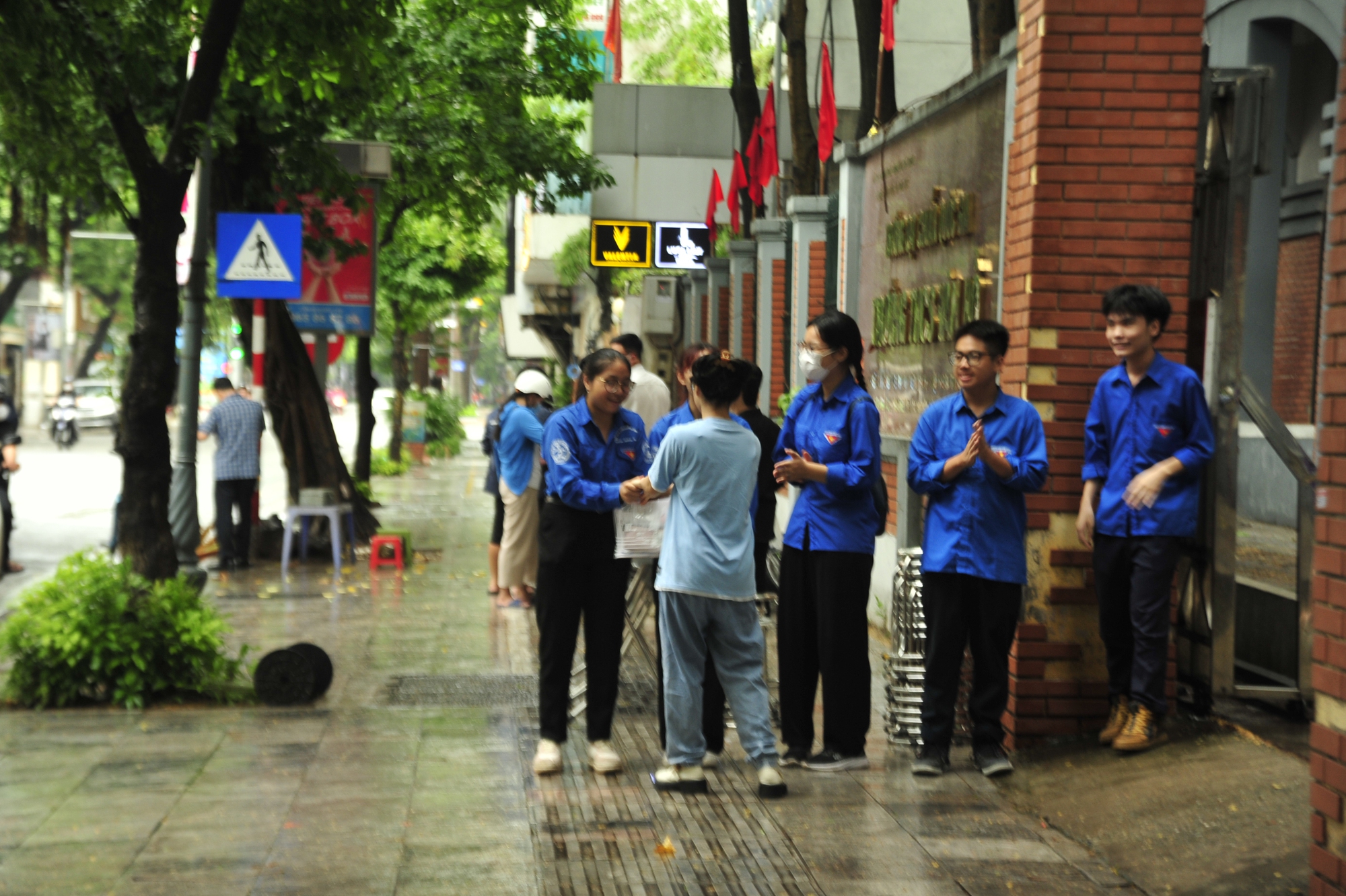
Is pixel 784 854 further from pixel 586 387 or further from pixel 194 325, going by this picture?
pixel 194 325

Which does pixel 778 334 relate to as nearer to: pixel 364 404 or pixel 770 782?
pixel 364 404

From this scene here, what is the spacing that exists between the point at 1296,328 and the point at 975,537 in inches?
413

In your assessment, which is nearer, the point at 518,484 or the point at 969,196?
the point at 969,196

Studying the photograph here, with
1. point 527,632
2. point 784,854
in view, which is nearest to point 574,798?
point 784,854

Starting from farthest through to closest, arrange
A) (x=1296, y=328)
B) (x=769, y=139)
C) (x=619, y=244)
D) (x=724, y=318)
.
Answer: (x=619, y=244), (x=724, y=318), (x=1296, y=328), (x=769, y=139)

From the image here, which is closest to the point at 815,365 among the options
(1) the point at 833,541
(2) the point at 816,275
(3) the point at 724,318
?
(1) the point at 833,541

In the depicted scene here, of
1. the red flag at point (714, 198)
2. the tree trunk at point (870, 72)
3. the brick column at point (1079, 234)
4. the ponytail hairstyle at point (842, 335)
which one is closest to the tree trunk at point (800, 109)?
the tree trunk at point (870, 72)

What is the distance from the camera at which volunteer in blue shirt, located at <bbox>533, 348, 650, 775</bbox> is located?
626 centimetres

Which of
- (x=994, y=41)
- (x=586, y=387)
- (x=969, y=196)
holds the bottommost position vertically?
(x=586, y=387)

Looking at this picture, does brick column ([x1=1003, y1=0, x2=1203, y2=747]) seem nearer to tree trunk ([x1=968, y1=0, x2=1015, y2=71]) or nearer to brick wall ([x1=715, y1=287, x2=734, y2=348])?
tree trunk ([x1=968, y1=0, x2=1015, y2=71])

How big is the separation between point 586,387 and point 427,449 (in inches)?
1415

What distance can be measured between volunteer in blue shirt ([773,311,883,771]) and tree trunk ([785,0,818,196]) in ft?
28.2

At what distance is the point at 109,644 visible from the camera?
24.9 feet

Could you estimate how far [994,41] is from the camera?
30.2 ft
